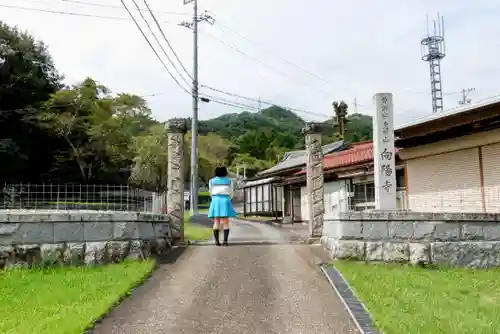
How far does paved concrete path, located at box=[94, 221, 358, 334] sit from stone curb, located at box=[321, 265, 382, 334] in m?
0.10

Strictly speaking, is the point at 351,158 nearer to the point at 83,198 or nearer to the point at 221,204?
the point at 221,204

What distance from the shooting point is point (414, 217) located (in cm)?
951

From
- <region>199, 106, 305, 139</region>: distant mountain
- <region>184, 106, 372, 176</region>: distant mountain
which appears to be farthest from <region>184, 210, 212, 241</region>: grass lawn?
<region>199, 106, 305, 139</region>: distant mountain

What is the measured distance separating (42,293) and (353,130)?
55.4 meters

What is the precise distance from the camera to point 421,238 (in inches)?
374

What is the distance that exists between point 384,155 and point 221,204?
379 centimetres

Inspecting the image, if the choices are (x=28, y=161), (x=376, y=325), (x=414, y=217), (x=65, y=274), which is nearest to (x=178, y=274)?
(x=65, y=274)

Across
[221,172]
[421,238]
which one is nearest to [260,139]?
[221,172]

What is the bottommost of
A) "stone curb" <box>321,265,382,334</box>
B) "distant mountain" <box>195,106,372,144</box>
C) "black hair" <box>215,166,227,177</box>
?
"stone curb" <box>321,265,382,334</box>

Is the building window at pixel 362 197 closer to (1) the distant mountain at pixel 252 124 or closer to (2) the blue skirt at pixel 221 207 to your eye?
(2) the blue skirt at pixel 221 207

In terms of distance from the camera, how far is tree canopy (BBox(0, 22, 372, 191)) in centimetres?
3788

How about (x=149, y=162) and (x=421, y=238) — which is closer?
(x=421, y=238)

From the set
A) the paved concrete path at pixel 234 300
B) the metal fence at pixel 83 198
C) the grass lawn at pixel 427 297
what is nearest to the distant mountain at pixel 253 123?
the metal fence at pixel 83 198

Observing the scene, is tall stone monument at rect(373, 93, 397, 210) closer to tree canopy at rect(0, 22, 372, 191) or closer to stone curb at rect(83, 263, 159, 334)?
stone curb at rect(83, 263, 159, 334)
